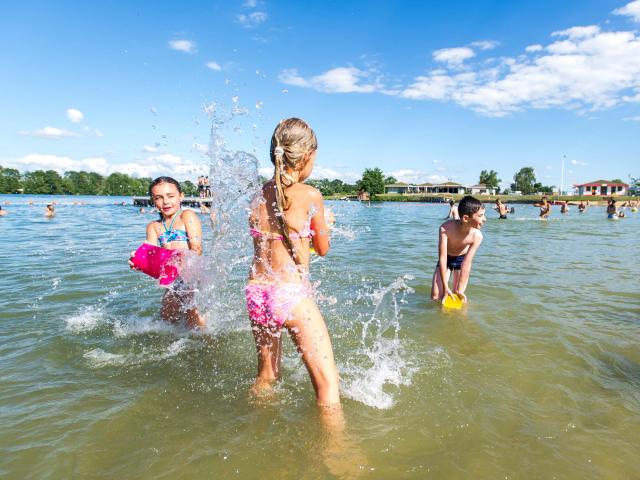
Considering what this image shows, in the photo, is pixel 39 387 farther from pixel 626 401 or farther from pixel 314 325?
pixel 626 401

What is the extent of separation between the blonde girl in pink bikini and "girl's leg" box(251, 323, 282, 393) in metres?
0.15

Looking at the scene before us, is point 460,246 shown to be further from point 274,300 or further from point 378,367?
point 274,300

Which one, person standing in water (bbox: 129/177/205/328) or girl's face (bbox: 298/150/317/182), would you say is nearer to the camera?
girl's face (bbox: 298/150/317/182)

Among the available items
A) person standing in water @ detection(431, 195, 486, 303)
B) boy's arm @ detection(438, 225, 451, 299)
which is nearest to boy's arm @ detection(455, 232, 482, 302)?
person standing in water @ detection(431, 195, 486, 303)

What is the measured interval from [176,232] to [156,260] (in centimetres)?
51

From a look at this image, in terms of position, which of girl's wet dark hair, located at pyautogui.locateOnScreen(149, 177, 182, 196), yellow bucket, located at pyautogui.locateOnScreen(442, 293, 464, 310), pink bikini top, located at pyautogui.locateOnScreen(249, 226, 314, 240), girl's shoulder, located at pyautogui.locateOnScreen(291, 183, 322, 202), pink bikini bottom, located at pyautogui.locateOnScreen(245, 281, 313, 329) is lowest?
yellow bucket, located at pyautogui.locateOnScreen(442, 293, 464, 310)

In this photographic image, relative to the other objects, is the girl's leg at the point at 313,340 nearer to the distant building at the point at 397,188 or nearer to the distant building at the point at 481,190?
the distant building at the point at 481,190

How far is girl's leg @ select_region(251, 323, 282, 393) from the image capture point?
3.12 metres

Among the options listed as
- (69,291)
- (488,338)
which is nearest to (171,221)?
(69,291)

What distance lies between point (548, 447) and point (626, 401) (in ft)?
4.03

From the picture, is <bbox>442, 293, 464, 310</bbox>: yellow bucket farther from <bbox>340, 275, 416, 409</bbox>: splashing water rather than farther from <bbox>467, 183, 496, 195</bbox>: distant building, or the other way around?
<bbox>467, 183, 496, 195</bbox>: distant building

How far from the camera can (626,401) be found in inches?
133

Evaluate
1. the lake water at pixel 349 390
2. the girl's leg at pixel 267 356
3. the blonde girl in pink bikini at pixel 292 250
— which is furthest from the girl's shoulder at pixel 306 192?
the girl's leg at pixel 267 356

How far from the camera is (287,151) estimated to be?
2.71m
